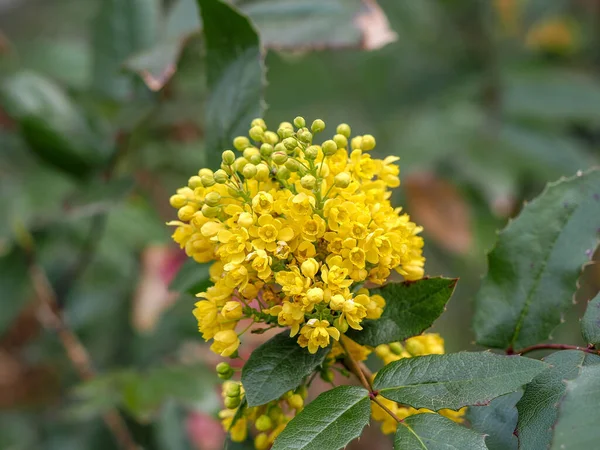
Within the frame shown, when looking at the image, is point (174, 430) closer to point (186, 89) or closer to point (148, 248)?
point (148, 248)

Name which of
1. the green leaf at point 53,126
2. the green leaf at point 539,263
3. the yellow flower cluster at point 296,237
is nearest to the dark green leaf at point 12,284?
the green leaf at point 53,126

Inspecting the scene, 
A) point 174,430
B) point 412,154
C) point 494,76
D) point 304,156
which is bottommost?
point 174,430

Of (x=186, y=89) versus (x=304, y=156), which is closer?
(x=304, y=156)

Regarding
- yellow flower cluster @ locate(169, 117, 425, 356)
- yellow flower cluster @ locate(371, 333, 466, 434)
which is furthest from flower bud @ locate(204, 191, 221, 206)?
yellow flower cluster @ locate(371, 333, 466, 434)

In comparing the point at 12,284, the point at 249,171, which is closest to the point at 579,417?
the point at 249,171

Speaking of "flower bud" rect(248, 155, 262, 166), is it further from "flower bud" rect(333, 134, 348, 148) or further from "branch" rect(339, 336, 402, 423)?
"branch" rect(339, 336, 402, 423)

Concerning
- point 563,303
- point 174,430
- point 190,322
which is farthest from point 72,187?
point 563,303
